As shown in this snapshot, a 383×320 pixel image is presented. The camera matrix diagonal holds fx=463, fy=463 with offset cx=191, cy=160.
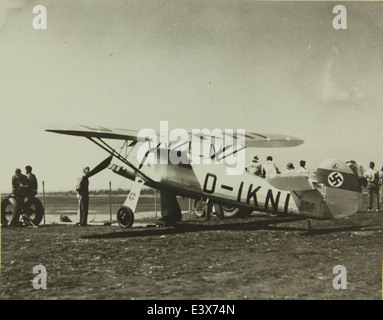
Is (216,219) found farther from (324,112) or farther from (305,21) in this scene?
(305,21)

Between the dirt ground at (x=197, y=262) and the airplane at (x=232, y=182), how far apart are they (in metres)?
0.52

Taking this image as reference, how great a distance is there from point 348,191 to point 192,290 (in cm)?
378

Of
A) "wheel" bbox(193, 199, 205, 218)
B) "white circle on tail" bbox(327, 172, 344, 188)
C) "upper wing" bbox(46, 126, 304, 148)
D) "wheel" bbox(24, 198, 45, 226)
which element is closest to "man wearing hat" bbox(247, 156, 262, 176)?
"wheel" bbox(193, 199, 205, 218)

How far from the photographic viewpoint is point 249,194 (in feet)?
30.2

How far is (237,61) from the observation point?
871 centimetres

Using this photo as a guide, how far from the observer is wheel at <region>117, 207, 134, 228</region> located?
9.66 m

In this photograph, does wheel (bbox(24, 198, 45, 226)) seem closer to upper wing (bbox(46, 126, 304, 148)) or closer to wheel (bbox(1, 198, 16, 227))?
wheel (bbox(1, 198, 16, 227))

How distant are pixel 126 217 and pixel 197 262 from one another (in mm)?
2988

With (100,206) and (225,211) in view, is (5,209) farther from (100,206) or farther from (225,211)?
(100,206)

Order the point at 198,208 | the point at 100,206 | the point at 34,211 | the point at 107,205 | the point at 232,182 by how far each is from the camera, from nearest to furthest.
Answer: the point at 232,182 < the point at 34,211 < the point at 198,208 < the point at 100,206 < the point at 107,205

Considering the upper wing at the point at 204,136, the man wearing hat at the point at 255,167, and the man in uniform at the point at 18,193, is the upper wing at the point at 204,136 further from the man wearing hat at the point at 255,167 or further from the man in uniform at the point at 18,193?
the man in uniform at the point at 18,193

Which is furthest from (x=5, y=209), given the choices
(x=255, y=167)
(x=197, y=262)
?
(x=255, y=167)

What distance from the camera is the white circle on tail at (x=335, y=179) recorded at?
8375 millimetres

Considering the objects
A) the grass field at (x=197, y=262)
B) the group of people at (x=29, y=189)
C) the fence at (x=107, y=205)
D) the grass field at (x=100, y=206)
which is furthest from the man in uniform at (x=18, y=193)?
the grass field at (x=100, y=206)
